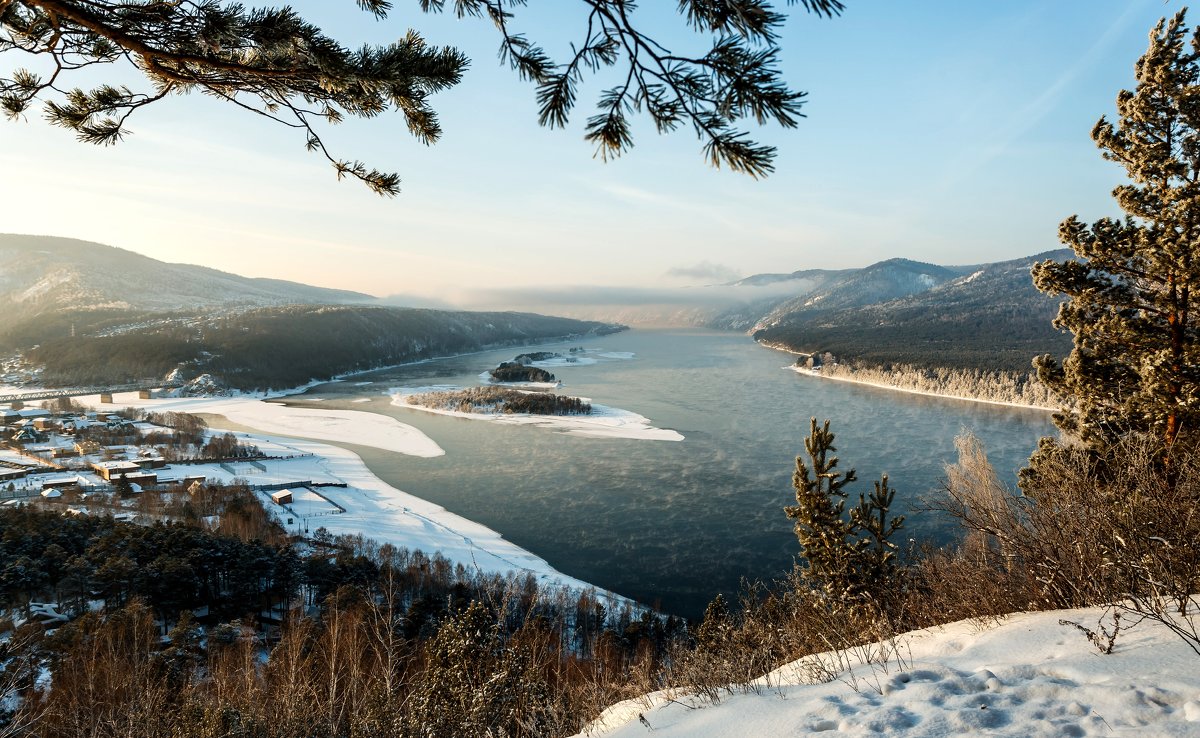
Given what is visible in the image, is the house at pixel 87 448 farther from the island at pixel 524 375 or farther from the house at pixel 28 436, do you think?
the island at pixel 524 375

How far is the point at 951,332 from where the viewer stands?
5167 inches

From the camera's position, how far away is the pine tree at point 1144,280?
6.66 m

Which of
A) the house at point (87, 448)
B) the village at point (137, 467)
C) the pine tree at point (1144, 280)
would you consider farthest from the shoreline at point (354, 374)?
the pine tree at point (1144, 280)

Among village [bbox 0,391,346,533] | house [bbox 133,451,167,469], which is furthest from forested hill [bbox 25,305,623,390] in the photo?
house [bbox 133,451,167,469]

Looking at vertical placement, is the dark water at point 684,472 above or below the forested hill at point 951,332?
below

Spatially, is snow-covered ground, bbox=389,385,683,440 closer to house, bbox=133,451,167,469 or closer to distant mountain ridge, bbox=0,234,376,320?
house, bbox=133,451,167,469

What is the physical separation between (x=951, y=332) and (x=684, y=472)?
409 ft

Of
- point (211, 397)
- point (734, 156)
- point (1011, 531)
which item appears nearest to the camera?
point (734, 156)

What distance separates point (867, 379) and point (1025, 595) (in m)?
81.4

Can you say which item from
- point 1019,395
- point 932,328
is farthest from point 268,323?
point 932,328

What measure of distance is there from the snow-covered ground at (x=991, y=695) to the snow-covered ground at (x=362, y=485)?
18.4 meters

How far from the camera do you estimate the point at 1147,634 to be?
302 cm

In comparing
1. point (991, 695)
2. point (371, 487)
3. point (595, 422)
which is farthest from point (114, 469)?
point (991, 695)

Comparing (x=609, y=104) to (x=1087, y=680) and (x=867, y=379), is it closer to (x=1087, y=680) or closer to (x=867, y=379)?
(x=1087, y=680)
